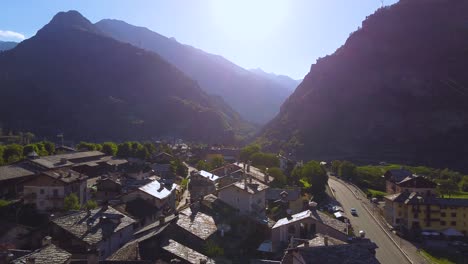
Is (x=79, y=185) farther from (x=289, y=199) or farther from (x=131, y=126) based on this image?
(x=131, y=126)

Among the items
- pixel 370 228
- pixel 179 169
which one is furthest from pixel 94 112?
pixel 370 228

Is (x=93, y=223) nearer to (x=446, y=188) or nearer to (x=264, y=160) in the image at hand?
(x=264, y=160)

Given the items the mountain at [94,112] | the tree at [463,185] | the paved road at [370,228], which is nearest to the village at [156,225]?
the paved road at [370,228]

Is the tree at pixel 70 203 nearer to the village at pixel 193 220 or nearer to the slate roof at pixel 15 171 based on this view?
the village at pixel 193 220

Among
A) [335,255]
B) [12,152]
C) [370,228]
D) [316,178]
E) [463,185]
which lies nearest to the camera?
[335,255]

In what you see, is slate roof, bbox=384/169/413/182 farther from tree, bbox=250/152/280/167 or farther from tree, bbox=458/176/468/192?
tree, bbox=250/152/280/167

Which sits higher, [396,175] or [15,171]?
[15,171]

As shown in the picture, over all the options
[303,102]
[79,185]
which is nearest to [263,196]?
[79,185]
